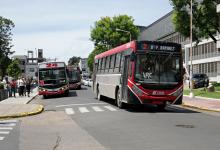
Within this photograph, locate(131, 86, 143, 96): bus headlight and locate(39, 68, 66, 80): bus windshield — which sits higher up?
locate(39, 68, 66, 80): bus windshield

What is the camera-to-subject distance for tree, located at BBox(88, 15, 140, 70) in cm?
9256

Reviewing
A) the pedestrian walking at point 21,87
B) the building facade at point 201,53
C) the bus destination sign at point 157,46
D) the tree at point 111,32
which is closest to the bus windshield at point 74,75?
the pedestrian walking at point 21,87

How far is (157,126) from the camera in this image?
1441 cm

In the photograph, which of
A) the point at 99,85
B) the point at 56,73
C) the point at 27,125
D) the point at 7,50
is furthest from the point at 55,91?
the point at 7,50

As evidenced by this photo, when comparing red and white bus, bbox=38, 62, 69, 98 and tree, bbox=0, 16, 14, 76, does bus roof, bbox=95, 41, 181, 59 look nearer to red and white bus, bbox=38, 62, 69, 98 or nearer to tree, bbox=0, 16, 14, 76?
red and white bus, bbox=38, 62, 69, 98

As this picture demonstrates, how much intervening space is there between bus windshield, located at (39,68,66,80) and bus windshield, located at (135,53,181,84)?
52.2 ft

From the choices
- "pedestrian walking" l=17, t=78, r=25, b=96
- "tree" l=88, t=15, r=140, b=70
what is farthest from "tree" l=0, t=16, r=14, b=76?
"pedestrian walking" l=17, t=78, r=25, b=96

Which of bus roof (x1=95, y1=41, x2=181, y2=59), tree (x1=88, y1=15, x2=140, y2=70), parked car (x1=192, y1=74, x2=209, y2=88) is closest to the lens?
bus roof (x1=95, y1=41, x2=181, y2=59)

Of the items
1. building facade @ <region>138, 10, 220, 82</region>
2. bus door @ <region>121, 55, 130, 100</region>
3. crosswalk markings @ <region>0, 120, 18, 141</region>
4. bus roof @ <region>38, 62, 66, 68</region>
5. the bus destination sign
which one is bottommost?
crosswalk markings @ <region>0, 120, 18, 141</region>

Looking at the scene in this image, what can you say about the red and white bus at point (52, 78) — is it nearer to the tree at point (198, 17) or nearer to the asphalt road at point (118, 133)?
the asphalt road at point (118, 133)

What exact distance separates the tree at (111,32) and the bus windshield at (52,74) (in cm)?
5716

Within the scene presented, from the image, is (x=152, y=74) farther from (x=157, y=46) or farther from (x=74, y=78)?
(x=74, y=78)

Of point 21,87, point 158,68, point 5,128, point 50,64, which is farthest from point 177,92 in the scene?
point 21,87

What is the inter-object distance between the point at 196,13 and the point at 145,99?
31.9 meters
